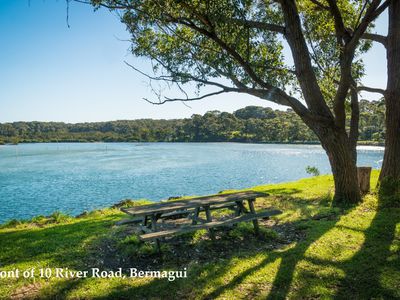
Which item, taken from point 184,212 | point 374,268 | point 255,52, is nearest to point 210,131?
point 255,52

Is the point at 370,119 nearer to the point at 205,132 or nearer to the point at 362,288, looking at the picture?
the point at 205,132

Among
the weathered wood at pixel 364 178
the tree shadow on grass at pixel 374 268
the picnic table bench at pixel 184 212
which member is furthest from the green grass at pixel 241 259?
the weathered wood at pixel 364 178

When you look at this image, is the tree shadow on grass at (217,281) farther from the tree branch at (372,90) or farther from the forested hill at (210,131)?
the forested hill at (210,131)

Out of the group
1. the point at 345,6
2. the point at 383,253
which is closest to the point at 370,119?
the point at 345,6

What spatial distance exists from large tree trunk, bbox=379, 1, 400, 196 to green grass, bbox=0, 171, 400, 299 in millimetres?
2280

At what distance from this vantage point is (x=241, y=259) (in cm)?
572

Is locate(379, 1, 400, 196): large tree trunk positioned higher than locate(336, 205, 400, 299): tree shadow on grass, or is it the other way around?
locate(379, 1, 400, 196): large tree trunk

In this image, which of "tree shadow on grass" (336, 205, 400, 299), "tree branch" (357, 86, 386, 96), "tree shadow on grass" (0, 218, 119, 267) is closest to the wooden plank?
"tree shadow on grass" (0, 218, 119, 267)

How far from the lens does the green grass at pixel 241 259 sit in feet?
15.0

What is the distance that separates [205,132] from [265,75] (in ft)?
478

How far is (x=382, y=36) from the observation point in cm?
1122

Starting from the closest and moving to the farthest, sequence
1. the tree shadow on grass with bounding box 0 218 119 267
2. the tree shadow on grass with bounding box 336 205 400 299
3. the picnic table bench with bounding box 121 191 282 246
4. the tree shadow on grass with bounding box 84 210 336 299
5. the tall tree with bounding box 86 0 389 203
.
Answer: the tree shadow on grass with bounding box 336 205 400 299 < the tree shadow on grass with bounding box 84 210 336 299 < the picnic table bench with bounding box 121 191 282 246 < the tree shadow on grass with bounding box 0 218 119 267 < the tall tree with bounding box 86 0 389 203

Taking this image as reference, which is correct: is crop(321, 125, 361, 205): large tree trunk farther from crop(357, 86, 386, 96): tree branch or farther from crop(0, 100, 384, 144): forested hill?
crop(0, 100, 384, 144): forested hill

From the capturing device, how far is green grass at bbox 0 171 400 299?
458 centimetres
